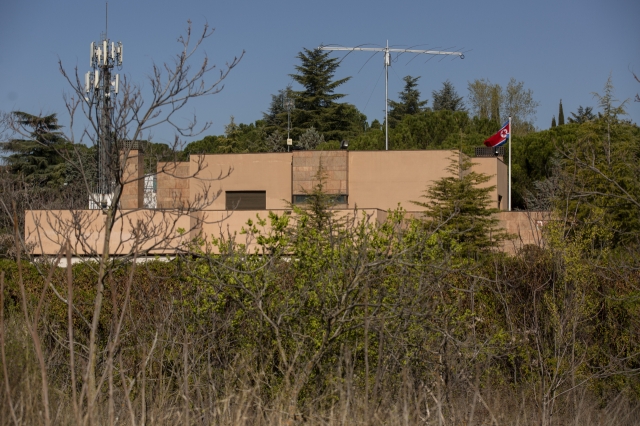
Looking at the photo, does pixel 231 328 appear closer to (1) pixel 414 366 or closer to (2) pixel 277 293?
(2) pixel 277 293

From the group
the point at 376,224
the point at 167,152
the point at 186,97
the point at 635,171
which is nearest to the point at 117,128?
the point at 186,97

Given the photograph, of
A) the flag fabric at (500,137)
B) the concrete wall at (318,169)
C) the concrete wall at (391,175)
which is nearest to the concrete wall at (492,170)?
the concrete wall at (391,175)

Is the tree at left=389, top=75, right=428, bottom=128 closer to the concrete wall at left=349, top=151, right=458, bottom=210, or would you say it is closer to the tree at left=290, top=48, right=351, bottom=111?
the tree at left=290, top=48, right=351, bottom=111

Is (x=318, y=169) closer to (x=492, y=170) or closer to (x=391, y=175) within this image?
(x=391, y=175)

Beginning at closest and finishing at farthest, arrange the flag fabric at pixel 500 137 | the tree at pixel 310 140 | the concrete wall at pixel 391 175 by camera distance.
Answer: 1. the concrete wall at pixel 391 175
2. the flag fabric at pixel 500 137
3. the tree at pixel 310 140

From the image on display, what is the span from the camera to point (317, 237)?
719 centimetres

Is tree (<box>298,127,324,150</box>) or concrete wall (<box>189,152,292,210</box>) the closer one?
concrete wall (<box>189,152,292,210</box>)

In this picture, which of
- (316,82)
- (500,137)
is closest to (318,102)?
(316,82)

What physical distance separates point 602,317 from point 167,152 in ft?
27.3

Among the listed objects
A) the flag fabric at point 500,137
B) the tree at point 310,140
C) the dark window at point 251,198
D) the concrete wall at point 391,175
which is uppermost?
the tree at point 310,140

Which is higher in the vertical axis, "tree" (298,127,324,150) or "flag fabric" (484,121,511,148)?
"tree" (298,127,324,150)

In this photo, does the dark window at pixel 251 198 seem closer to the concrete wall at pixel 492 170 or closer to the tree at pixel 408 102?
the concrete wall at pixel 492 170

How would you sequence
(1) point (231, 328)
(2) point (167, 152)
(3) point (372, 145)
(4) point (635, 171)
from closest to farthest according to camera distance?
(2) point (167, 152), (1) point (231, 328), (4) point (635, 171), (3) point (372, 145)

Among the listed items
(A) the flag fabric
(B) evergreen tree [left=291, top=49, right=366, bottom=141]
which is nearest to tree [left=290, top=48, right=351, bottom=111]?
(B) evergreen tree [left=291, top=49, right=366, bottom=141]
